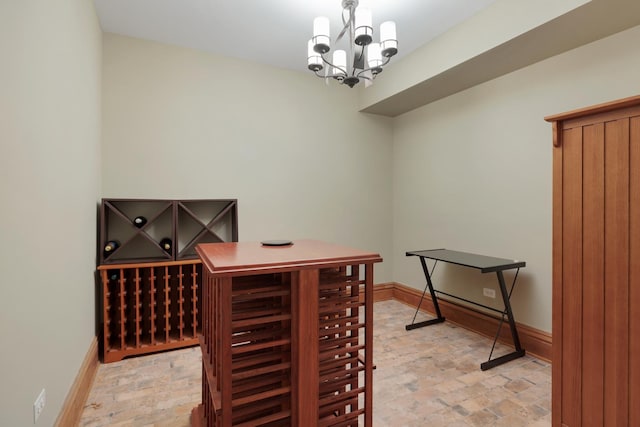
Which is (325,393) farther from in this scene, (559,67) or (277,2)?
(559,67)

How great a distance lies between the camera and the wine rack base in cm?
281

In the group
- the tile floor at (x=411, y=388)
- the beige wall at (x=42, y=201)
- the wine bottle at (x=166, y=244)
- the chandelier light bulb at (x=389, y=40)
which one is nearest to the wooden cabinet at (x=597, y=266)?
the tile floor at (x=411, y=388)

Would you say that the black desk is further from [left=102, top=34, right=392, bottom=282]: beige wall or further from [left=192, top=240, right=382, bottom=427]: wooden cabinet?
[left=192, top=240, right=382, bottom=427]: wooden cabinet

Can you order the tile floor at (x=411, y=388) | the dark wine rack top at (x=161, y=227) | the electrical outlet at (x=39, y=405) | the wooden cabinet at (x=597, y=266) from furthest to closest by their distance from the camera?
the dark wine rack top at (x=161, y=227) < the tile floor at (x=411, y=388) < the wooden cabinet at (x=597, y=266) < the electrical outlet at (x=39, y=405)

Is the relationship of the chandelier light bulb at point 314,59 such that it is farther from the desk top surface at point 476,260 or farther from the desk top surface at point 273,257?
the desk top surface at point 476,260

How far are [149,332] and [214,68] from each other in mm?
2743

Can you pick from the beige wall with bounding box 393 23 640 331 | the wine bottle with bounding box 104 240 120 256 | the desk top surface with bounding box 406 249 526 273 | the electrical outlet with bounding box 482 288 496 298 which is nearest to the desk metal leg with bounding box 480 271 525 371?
the desk top surface with bounding box 406 249 526 273

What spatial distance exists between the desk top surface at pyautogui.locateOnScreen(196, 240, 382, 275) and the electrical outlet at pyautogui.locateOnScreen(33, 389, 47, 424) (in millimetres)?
883

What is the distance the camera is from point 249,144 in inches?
145

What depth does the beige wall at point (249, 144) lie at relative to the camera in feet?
10.3

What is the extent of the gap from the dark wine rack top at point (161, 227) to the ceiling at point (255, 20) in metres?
1.57

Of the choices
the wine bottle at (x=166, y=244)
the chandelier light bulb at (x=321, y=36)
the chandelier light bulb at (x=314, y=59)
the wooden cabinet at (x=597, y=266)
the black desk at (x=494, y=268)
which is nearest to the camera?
the wooden cabinet at (x=597, y=266)

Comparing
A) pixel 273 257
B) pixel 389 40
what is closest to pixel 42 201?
pixel 273 257

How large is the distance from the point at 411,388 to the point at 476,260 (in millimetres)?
1299
